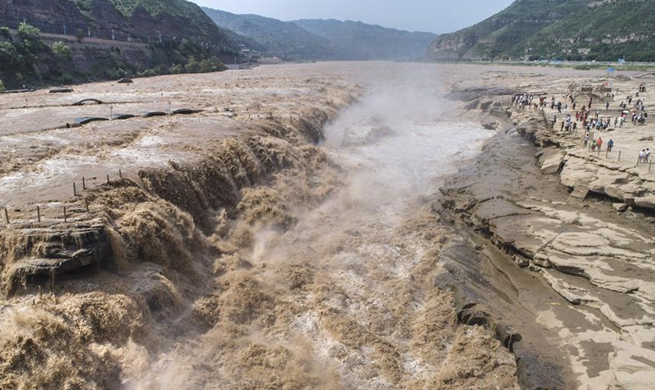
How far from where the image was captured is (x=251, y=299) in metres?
12.1

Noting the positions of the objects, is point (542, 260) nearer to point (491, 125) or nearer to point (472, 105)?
point (491, 125)

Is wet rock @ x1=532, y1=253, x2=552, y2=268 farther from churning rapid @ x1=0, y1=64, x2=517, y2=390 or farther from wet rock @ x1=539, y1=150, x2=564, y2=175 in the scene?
wet rock @ x1=539, y1=150, x2=564, y2=175

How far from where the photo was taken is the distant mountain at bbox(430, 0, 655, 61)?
89.7m

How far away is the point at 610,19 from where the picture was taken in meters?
101

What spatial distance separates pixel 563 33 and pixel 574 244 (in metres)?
121

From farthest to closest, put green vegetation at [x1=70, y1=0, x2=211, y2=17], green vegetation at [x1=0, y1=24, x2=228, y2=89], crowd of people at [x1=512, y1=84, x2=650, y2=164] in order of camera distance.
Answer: green vegetation at [x1=70, y1=0, x2=211, y2=17] → green vegetation at [x1=0, y1=24, x2=228, y2=89] → crowd of people at [x1=512, y1=84, x2=650, y2=164]

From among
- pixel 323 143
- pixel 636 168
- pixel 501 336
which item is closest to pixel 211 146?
pixel 323 143

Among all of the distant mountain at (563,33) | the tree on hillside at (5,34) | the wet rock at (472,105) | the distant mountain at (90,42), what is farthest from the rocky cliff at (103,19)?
the distant mountain at (563,33)

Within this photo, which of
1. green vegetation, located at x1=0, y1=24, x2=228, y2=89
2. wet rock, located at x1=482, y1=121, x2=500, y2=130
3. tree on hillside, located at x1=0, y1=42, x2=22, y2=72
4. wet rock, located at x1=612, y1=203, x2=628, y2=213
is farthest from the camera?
green vegetation, located at x1=0, y1=24, x2=228, y2=89

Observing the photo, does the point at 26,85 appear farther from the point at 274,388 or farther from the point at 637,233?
the point at 637,233

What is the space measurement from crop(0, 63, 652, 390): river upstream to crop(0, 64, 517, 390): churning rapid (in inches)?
1.9

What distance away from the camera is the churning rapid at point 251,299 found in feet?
29.4

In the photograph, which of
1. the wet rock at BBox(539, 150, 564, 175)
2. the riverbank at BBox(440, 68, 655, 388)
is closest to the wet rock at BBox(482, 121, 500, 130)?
the riverbank at BBox(440, 68, 655, 388)

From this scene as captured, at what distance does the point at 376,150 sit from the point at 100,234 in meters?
21.7
